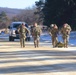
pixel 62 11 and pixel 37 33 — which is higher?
pixel 62 11

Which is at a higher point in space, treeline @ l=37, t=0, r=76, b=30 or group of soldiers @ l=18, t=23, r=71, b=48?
treeline @ l=37, t=0, r=76, b=30

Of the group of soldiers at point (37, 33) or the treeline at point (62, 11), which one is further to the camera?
the treeline at point (62, 11)

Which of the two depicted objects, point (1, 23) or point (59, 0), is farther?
point (1, 23)

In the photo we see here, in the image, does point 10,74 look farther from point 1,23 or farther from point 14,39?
point 1,23

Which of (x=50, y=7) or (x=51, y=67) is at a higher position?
(x=50, y=7)

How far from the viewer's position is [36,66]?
17.4 m

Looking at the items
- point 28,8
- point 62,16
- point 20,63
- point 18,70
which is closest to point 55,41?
point 20,63

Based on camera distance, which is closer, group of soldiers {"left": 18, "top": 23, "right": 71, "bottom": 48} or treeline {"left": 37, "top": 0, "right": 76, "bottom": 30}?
group of soldiers {"left": 18, "top": 23, "right": 71, "bottom": 48}

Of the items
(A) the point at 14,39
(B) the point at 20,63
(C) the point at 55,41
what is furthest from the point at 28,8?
(B) the point at 20,63

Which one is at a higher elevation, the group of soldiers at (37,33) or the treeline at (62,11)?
the treeline at (62,11)

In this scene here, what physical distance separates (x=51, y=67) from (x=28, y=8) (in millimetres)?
153397

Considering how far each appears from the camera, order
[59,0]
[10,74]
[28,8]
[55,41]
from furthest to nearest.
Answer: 1. [28,8]
2. [59,0]
3. [55,41]
4. [10,74]

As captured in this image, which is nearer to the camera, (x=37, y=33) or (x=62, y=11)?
(x=37, y=33)

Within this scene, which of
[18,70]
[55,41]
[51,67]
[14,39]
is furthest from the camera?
[14,39]
